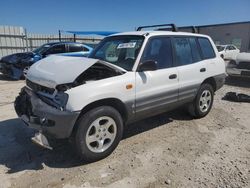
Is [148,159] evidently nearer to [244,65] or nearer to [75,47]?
[244,65]

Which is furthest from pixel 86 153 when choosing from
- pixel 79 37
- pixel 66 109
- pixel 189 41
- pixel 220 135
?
pixel 79 37

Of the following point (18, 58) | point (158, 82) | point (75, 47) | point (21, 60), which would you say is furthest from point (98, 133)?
point (75, 47)

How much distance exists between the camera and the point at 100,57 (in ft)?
14.9

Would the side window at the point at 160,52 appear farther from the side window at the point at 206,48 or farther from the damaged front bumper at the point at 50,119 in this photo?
the damaged front bumper at the point at 50,119

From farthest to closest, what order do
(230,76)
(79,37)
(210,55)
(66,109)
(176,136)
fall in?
(79,37) → (230,76) → (210,55) → (176,136) → (66,109)

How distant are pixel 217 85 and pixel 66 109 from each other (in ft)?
12.9

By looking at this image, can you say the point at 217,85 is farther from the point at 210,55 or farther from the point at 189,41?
the point at 189,41

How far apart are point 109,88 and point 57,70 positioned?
86cm

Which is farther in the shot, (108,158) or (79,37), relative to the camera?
(79,37)

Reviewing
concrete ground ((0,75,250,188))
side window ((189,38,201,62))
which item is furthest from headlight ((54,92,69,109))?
side window ((189,38,201,62))

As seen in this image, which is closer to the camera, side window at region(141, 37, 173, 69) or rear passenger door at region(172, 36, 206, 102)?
side window at region(141, 37, 173, 69)

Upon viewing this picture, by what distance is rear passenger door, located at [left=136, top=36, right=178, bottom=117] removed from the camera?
3.92 m

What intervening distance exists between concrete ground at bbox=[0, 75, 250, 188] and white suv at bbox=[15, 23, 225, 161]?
384mm

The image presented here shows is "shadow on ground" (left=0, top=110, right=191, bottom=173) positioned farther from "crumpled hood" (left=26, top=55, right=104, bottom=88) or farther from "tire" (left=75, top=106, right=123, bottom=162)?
"crumpled hood" (left=26, top=55, right=104, bottom=88)
